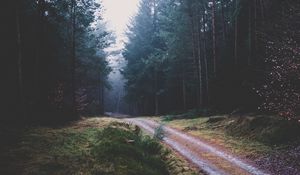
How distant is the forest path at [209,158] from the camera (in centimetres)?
1196

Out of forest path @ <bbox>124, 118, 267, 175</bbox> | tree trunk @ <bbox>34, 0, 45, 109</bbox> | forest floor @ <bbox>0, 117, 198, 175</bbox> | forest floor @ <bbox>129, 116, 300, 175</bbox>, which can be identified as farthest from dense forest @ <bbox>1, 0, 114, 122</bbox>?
forest path @ <bbox>124, 118, 267, 175</bbox>

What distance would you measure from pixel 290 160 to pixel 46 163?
8872 millimetres

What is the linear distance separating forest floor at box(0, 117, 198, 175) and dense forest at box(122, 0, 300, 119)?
500 centimetres

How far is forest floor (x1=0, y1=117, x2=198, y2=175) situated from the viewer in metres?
8.87

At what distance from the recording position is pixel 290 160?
1271cm

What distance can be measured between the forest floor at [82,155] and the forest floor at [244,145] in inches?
56.4

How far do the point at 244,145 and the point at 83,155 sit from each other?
8788 mm

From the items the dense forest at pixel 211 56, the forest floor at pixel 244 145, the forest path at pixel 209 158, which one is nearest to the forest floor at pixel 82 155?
the forest path at pixel 209 158

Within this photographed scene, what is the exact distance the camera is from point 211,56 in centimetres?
3706

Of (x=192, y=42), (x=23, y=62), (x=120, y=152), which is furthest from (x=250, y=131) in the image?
(x=192, y=42)

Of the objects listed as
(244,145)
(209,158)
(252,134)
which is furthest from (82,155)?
(252,134)

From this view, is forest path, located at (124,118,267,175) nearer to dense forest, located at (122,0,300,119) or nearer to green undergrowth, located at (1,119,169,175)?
green undergrowth, located at (1,119,169,175)

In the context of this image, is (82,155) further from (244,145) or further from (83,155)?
(244,145)

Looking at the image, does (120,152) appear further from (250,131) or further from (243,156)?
(250,131)
